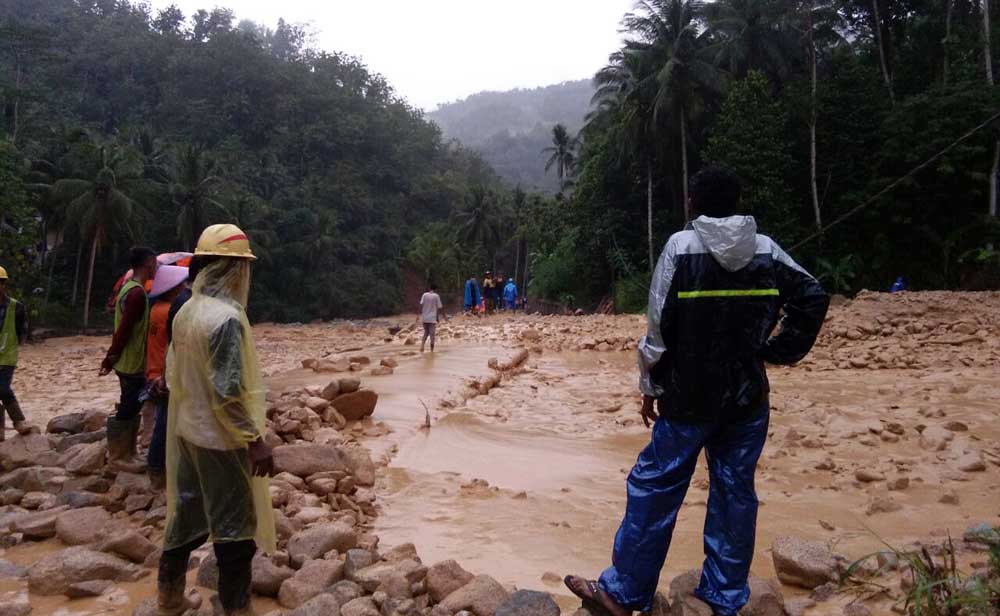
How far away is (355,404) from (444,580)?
426cm

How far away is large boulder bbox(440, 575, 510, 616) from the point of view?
8.79 ft

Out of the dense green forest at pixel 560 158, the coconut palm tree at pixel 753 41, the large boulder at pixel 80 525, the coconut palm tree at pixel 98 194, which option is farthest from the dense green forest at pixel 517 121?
the large boulder at pixel 80 525

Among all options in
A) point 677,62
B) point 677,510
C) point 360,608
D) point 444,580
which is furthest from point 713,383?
point 677,62

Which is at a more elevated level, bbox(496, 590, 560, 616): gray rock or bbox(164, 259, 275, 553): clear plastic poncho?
bbox(164, 259, 275, 553): clear plastic poncho

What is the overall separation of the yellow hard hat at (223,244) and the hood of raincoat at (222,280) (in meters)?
0.03

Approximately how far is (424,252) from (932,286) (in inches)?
1234

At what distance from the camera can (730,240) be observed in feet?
7.95

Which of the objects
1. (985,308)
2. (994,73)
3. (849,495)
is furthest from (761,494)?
(994,73)

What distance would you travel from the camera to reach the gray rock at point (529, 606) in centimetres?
255

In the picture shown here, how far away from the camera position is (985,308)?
40.9 ft

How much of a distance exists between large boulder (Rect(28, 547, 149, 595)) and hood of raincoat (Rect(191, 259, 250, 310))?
57.3 inches

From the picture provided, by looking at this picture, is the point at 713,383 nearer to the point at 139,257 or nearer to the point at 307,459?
the point at 307,459

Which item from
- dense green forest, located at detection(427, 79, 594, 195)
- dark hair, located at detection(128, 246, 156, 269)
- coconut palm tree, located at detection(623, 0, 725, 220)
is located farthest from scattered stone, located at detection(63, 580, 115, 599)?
dense green forest, located at detection(427, 79, 594, 195)

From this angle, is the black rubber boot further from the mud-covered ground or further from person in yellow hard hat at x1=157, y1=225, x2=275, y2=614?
the mud-covered ground
